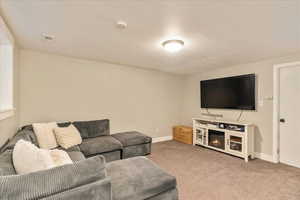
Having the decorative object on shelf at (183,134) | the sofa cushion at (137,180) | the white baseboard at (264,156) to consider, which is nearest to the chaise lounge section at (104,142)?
the sofa cushion at (137,180)

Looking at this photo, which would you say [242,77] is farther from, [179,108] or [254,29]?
[179,108]

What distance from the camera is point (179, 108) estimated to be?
5.39 m

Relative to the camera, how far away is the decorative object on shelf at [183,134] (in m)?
4.53

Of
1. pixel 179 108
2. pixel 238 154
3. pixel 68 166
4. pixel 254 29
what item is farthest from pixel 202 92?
pixel 68 166

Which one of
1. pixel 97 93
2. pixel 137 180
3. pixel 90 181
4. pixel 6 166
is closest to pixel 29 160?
pixel 6 166

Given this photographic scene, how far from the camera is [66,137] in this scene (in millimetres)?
2691

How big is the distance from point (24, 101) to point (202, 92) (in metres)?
4.37

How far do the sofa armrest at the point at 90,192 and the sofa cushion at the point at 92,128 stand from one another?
239 cm

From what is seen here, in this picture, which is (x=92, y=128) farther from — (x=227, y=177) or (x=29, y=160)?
(x=227, y=177)

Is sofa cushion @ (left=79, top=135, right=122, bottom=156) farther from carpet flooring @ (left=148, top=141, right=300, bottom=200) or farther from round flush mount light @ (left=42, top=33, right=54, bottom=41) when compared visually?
round flush mount light @ (left=42, top=33, right=54, bottom=41)

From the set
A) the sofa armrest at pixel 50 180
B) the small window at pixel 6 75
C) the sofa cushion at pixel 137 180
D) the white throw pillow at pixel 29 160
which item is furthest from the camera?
the small window at pixel 6 75

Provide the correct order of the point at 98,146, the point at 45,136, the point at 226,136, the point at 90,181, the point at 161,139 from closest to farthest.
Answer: the point at 90,181
the point at 45,136
the point at 98,146
the point at 226,136
the point at 161,139

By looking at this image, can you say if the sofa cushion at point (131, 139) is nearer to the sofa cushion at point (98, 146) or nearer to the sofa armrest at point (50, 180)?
the sofa cushion at point (98, 146)

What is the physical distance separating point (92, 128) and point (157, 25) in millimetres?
2541
